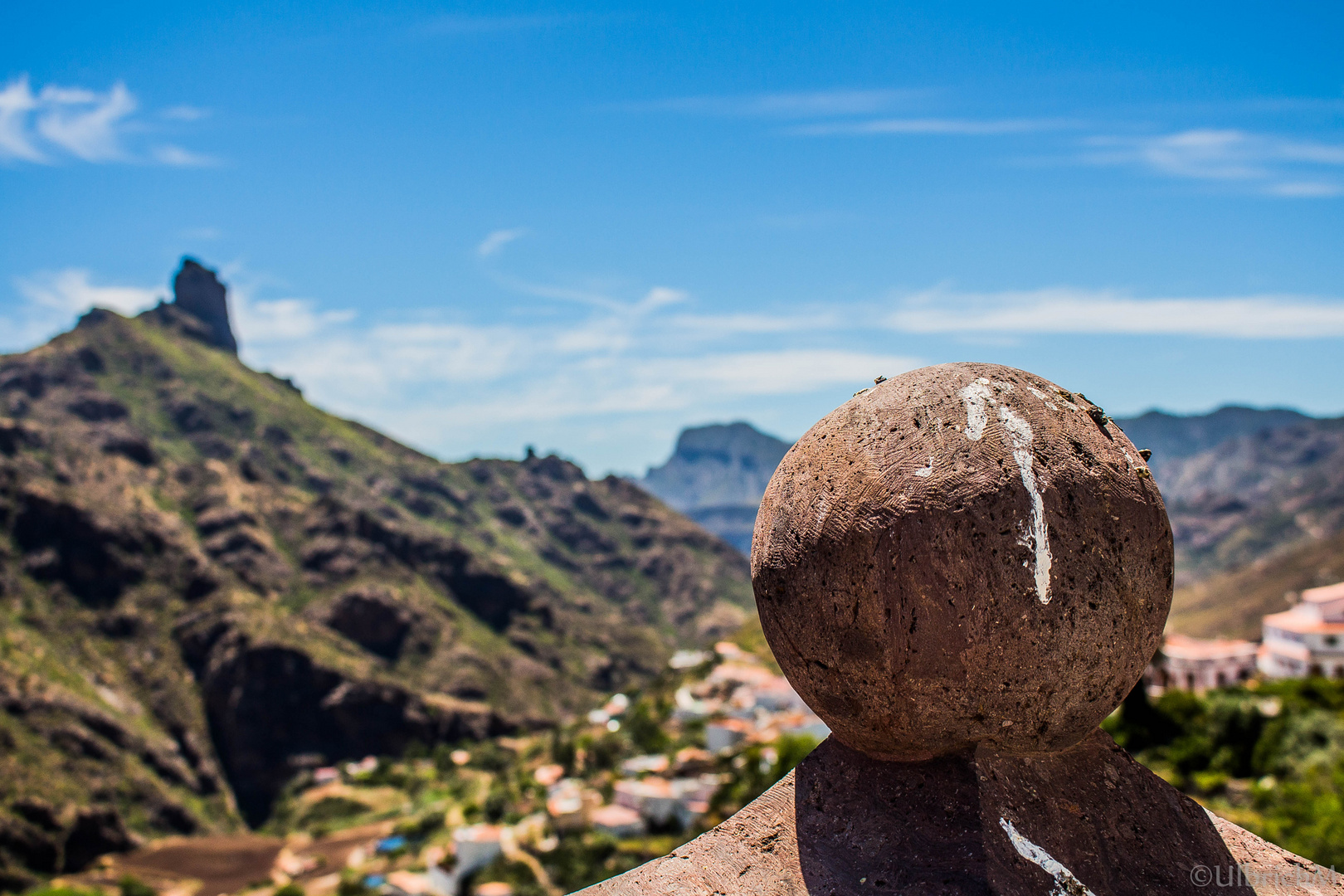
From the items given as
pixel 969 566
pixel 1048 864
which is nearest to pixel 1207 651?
pixel 1048 864

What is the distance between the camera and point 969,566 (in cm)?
468

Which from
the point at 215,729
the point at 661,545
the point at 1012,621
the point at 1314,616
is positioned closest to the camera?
the point at 1012,621

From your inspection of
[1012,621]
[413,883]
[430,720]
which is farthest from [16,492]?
[1012,621]

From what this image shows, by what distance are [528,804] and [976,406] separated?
5818 cm

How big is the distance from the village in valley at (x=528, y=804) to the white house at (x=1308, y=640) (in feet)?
76.3

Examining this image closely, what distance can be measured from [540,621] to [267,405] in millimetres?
59786

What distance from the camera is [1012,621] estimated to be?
4.71 meters

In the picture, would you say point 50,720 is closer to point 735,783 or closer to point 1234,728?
point 735,783

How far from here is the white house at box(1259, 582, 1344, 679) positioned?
47.8 metres

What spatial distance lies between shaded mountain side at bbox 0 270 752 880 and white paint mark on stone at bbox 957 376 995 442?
7159 cm

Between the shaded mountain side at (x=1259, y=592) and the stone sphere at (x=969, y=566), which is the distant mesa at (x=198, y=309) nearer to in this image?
the shaded mountain side at (x=1259, y=592)

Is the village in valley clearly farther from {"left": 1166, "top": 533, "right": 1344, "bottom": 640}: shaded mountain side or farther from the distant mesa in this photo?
the distant mesa

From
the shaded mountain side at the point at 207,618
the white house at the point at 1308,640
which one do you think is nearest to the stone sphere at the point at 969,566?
the white house at the point at 1308,640

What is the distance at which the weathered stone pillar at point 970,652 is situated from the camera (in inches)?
186
